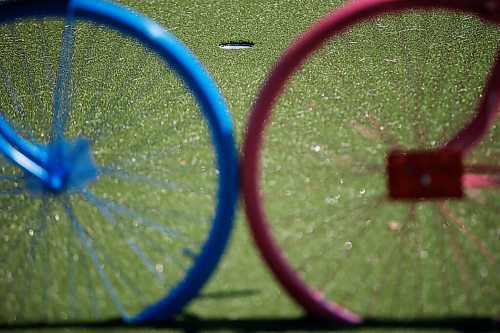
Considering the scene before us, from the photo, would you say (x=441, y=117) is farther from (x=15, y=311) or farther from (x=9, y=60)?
(x=9, y=60)

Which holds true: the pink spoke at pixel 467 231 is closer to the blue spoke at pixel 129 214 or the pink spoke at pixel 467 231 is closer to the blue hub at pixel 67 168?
the blue spoke at pixel 129 214

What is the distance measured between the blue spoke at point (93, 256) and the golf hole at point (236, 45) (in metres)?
2.17

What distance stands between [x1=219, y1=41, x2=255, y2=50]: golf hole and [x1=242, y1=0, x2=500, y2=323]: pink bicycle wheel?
→ 20.5 inches

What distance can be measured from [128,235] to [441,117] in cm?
162

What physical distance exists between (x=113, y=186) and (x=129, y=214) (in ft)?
0.98

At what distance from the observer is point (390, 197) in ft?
8.03

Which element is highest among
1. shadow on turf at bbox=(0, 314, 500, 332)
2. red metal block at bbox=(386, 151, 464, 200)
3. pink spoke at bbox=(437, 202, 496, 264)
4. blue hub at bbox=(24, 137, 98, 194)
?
Result: blue hub at bbox=(24, 137, 98, 194)

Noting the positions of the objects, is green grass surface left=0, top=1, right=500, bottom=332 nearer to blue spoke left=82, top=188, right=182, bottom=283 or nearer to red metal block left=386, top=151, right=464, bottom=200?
blue spoke left=82, top=188, right=182, bottom=283

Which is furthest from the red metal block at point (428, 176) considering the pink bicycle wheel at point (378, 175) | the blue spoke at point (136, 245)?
the blue spoke at point (136, 245)

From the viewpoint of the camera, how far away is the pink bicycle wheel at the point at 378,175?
2.37m

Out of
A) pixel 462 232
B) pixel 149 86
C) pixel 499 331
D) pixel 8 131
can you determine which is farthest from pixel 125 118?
pixel 499 331

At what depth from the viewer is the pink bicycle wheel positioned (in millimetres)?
2369

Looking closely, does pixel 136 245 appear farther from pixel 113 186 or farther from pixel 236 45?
pixel 236 45

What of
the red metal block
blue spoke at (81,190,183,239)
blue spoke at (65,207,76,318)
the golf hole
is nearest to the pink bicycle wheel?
the red metal block
